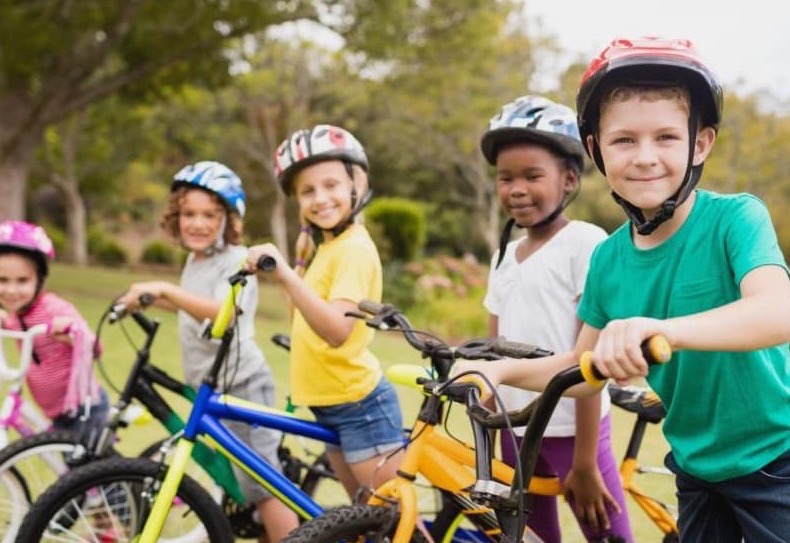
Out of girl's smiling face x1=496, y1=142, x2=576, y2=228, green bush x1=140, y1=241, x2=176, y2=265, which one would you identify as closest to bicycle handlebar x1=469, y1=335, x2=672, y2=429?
girl's smiling face x1=496, y1=142, x2=576, y2=228

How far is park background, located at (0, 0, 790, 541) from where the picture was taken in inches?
519

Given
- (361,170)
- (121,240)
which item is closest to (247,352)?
(361,170)

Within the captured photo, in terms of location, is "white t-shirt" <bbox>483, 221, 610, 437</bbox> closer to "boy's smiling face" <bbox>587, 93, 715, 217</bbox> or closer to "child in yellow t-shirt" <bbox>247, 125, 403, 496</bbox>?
"child in yellow t-shirt" <bbox>247, 125, 403, 496</bbox>

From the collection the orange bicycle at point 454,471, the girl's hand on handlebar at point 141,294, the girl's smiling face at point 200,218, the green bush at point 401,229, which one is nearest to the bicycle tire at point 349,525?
the orange bicycle at point 454,471

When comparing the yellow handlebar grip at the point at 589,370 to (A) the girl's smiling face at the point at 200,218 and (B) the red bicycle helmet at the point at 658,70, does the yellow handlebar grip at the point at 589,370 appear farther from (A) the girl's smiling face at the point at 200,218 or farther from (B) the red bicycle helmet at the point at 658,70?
(A) the girl's smiling face at the point at 200,218

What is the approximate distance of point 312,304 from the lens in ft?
9.11

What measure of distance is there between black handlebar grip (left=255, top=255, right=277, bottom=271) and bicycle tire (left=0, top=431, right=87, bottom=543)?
1.24m

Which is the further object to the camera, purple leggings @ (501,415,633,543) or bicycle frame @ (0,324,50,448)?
bicycle frame @ (0,324,50,448)

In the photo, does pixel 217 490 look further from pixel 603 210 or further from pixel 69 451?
pixel 603 210

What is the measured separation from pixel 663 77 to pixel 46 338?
9.55 ft

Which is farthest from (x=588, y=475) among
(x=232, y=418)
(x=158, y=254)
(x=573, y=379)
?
(x=158, y=254)

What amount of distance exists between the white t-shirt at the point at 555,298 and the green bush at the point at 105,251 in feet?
96.5

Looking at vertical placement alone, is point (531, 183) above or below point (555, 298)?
above

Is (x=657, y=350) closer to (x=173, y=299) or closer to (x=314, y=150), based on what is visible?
(x=314, y=150)
